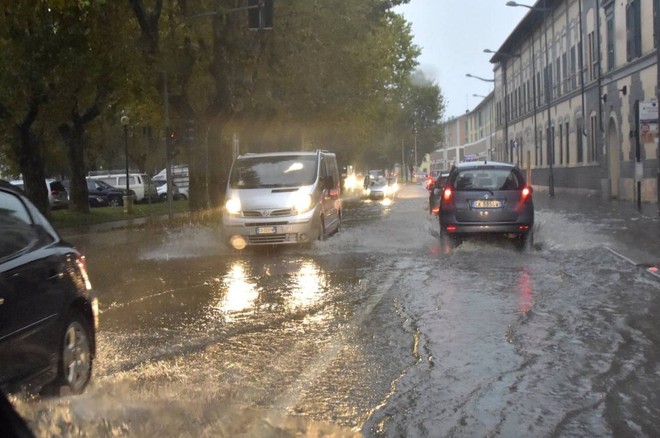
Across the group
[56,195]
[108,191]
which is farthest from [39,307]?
[108,191]

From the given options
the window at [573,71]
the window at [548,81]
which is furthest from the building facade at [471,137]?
the window at [573,71]

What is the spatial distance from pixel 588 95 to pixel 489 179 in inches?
1105

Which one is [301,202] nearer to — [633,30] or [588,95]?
[633,30]

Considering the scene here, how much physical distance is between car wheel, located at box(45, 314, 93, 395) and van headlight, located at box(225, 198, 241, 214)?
378 inches

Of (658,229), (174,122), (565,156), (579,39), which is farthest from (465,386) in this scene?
(565,156)

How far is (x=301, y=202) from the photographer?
15375mm

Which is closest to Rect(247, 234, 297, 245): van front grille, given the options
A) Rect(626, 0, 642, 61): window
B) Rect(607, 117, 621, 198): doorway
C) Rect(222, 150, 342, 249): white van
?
Rect(222, 150, 342, 249): white van

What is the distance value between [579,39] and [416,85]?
51236mm

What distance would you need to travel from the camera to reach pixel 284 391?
5609 mm

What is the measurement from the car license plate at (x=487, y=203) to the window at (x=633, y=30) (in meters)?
19.8

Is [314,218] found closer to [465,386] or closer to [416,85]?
[465,386]

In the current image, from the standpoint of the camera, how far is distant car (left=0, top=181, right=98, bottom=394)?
451cm

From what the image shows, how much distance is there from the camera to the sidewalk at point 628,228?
1397 centimetres

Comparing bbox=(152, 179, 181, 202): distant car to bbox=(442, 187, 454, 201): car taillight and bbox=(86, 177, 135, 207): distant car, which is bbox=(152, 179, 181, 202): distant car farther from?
bbox=(442, 187, 454, 201): car taillight
